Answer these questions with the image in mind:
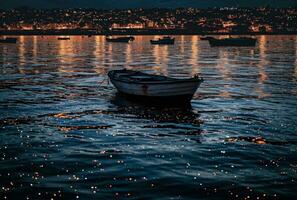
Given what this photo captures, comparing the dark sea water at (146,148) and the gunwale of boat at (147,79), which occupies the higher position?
the gunwale of boat at (147,79)

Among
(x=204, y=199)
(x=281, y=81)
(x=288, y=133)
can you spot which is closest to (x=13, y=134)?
(x=204, y=199)

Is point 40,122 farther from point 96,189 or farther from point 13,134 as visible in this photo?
point 96,189

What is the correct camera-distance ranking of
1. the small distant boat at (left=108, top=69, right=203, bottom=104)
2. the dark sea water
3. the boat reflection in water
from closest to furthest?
the dark sea water < the boat reflection in water < the small distant boat at (left=108, top=69, right=203, bottom=104)

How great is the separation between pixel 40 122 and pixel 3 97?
13684 millimetres

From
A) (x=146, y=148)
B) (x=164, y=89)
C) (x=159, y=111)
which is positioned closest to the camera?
(x=146, y=148)

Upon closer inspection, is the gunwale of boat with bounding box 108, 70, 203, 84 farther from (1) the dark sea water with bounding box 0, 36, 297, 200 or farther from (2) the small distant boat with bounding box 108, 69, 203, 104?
(1) the dark sea water with bounding box 0, 36, 297, 200

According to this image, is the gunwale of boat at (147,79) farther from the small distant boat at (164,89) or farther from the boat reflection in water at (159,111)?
the boat reflection in water at (159,111)

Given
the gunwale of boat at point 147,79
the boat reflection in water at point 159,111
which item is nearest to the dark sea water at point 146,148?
the boat reflection in water at point 159,111

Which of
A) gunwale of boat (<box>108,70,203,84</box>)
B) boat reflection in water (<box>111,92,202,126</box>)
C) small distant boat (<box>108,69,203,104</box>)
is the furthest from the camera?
small distant boat (<box>108,69,203,104</box>)

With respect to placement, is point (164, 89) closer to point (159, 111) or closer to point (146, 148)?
point (159, 111)

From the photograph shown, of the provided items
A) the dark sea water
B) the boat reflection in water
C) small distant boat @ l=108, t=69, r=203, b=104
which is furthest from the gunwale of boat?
the dark sea water

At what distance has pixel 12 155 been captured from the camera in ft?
68.2

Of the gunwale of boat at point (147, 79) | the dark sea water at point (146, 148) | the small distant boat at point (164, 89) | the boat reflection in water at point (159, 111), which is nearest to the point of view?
the dark sea water at point (146, 148)

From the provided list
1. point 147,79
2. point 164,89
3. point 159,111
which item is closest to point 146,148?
point 159,111
